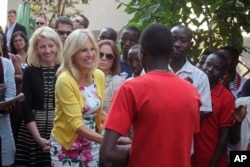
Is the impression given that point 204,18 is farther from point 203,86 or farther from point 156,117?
point 156,117

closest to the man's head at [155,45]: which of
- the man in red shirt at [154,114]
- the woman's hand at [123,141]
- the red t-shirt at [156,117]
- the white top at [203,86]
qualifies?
the man in red shirt at [154,114]

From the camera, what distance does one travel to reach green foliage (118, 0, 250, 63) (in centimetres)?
551

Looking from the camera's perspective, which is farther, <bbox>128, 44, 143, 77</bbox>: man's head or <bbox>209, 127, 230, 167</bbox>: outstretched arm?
<bbox>128, 44, 143, 77</bbox>: man's head

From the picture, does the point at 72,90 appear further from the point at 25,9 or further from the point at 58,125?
the point at 25,9

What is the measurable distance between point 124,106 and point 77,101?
1.15 metres

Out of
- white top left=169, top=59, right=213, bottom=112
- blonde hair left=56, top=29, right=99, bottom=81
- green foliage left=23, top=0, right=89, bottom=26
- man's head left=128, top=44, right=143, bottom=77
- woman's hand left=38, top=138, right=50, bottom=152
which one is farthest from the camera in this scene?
green foliage left=23, top=0, right=89, bottom=26

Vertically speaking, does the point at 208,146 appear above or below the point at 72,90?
below

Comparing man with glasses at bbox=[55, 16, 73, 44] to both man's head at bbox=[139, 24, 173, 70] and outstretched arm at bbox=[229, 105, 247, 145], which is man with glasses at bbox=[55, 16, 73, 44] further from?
man's head at bbox=[139, 24, 173, 70]

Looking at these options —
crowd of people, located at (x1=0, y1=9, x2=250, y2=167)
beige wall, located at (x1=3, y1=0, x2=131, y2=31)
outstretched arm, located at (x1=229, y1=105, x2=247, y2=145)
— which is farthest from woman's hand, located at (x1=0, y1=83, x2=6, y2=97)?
beige wall, located at (x1=3, y1=0, x2=131, y2=31)

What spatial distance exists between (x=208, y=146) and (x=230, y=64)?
4.28 feet

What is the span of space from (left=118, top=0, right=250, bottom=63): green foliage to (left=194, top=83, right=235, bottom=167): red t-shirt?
4.52 feet

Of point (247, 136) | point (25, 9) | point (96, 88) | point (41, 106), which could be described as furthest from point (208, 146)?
point (25, 9)

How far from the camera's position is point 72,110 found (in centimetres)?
372

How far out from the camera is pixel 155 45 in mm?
2797
